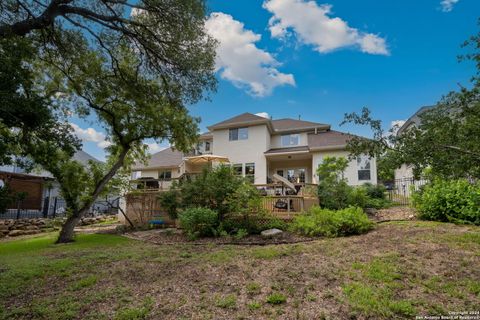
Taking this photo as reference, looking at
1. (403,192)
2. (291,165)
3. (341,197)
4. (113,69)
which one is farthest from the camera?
(291,165)

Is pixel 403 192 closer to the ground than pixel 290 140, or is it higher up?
closer to the ground

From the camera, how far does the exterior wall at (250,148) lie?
66.3ft

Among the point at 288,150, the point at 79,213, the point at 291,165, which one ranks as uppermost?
the point at 288,150

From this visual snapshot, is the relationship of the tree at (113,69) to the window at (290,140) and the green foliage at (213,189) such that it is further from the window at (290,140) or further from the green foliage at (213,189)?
the window at (290,140)

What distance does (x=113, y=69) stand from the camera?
10.6 m

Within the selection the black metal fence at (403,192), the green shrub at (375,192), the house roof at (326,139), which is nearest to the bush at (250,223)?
the green shrub at (375,192)

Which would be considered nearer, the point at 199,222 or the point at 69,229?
the point at 199,222

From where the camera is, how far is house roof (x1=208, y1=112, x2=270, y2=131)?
2040cm

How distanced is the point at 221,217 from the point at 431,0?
10807mm

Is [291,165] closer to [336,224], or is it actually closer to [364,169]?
[364,169]

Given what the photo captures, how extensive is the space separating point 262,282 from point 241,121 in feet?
56.6

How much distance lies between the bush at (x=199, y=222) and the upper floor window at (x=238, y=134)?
40.7 feet

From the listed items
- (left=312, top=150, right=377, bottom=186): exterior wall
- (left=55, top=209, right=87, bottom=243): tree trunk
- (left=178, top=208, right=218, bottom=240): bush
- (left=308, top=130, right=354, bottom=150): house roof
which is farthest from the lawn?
(left=308, top=130, right=354, bottom=150): house roof

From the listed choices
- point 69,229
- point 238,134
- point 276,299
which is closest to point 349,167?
point 238,134
